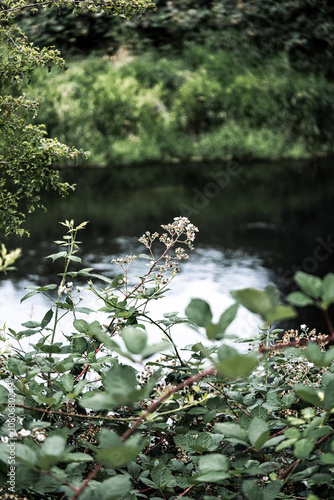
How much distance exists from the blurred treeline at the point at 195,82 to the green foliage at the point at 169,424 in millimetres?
6535

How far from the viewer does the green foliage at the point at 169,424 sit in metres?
0.53

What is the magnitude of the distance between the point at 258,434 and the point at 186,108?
7839 millimetres

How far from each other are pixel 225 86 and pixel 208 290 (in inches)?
227

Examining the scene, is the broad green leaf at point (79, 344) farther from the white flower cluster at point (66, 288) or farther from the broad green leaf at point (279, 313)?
the broad green leaf at point (279, 313)

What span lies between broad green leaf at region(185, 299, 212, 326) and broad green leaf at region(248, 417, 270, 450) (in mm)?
145

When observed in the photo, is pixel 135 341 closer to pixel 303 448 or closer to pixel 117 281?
pixel 303 448

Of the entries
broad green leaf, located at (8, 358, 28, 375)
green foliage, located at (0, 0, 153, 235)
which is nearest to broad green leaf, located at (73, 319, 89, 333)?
broad green leaf, located at (8, 358, 28, 375)

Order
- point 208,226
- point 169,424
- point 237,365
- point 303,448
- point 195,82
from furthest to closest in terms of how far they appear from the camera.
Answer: point 195,82 < point 208,226 < point 169,424 < point 303,448 < point 237,365

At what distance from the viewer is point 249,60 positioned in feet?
29.1

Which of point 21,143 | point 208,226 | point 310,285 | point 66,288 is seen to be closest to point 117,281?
point 66,288

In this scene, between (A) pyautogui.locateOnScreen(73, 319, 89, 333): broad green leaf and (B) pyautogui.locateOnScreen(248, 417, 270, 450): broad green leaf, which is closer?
(B) pyautogui.locateOnScreen(248, 417, 270, 450): broad green leaf

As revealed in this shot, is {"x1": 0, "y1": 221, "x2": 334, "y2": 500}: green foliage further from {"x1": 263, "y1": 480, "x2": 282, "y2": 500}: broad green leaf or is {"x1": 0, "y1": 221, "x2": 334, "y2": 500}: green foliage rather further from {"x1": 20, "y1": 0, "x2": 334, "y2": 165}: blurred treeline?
{"x1": 20, "y1": 0, "x2": 334, "y2": 165}: blurred treeline

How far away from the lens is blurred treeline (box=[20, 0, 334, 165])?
300 inches

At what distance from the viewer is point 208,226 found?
4.73 meters
